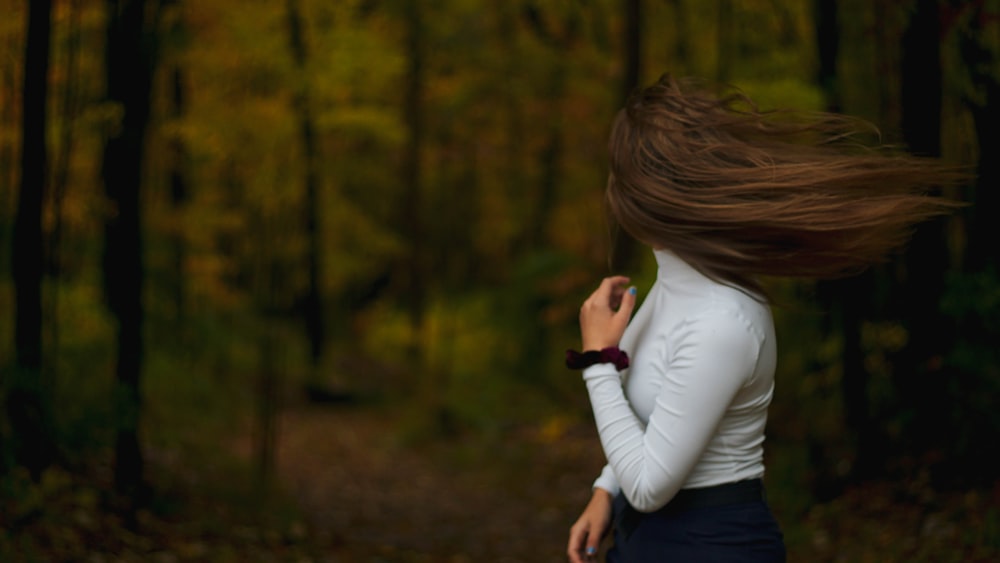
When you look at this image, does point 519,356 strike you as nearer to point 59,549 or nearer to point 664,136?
point 59,549

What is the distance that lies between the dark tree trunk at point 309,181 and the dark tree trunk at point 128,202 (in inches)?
134

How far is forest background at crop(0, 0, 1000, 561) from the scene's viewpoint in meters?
6.44

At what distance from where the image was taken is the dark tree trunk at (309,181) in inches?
426

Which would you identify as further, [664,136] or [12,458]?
[12,458]

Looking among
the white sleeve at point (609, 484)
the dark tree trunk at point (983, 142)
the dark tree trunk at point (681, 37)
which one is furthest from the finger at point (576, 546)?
the dark tree trunk at point (681, 37)

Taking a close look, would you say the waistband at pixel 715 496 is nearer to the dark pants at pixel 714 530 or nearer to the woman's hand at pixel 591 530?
the dark pants at pixel 714 530

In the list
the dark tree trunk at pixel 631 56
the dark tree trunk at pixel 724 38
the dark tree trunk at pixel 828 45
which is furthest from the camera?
the dark tree trunk at pixel 724 38

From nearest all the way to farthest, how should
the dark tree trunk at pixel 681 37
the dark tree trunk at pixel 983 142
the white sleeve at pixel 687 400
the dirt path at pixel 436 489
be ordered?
the white sleeve at pixel 687 400, the dark tree trunk at pixel 983 142, the dirt path at pixel 436 489, the dark tree trunk at pixel 681 37

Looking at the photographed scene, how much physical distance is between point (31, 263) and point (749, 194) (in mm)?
5865

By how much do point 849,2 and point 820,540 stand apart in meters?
4.44

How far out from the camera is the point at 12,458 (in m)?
6.21

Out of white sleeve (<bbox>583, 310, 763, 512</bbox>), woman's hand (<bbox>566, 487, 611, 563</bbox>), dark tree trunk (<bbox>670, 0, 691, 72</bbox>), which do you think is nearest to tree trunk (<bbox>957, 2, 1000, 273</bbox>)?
woman's hand (<bbox>566, 487, 611, 563</bbox>)

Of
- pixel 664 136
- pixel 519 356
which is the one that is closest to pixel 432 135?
pixel 519 356

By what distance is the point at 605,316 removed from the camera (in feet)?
7.07
